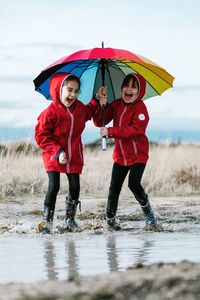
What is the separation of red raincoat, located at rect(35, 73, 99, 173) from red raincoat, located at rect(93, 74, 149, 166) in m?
0.42

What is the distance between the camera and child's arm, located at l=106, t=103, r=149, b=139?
7172 millimetres

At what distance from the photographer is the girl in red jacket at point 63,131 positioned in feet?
23.4

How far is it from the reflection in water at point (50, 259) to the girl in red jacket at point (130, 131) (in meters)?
1.34

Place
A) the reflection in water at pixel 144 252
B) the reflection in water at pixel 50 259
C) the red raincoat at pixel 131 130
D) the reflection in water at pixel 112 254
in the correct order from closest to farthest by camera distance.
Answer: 1. the reflection in water at pixel 50 259
2. the reflection in water at pixel 112 254
3. the reflection in water at pixel 144 252
4. the red raincoat at pixel 131 130

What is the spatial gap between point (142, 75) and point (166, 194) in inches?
222

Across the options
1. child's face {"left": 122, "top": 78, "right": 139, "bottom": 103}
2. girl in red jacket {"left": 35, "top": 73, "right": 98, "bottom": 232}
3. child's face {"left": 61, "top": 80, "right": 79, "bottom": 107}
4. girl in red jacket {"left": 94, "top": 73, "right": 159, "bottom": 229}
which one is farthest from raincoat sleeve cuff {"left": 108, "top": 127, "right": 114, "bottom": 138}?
child's face {"left": 61, "top": 80, "right": 79, "bottom": 107}

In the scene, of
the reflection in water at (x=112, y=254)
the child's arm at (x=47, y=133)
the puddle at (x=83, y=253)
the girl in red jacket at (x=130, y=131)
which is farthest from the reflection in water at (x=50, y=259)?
the girl in red jacket at (x=130, y=131)

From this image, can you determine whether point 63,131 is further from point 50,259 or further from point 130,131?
point 50,259

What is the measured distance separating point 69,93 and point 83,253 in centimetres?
215

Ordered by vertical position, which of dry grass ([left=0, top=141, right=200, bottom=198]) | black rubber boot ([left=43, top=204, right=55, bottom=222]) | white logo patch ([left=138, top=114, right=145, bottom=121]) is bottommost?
dry grass ([left=0, top=141, right=200, bottom=198])

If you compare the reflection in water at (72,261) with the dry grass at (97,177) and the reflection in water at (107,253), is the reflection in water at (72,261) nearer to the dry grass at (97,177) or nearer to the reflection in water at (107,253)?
the reflection in water at (107,253)

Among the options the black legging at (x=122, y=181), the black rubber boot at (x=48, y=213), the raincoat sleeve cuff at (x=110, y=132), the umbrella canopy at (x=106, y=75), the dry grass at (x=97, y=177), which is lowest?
the dry grass at (x=97, y=177)

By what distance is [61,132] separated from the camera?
7.13 m

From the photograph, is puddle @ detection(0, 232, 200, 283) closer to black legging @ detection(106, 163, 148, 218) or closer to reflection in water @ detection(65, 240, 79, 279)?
reflection in water @ detection(65, 240, 79, 279)
